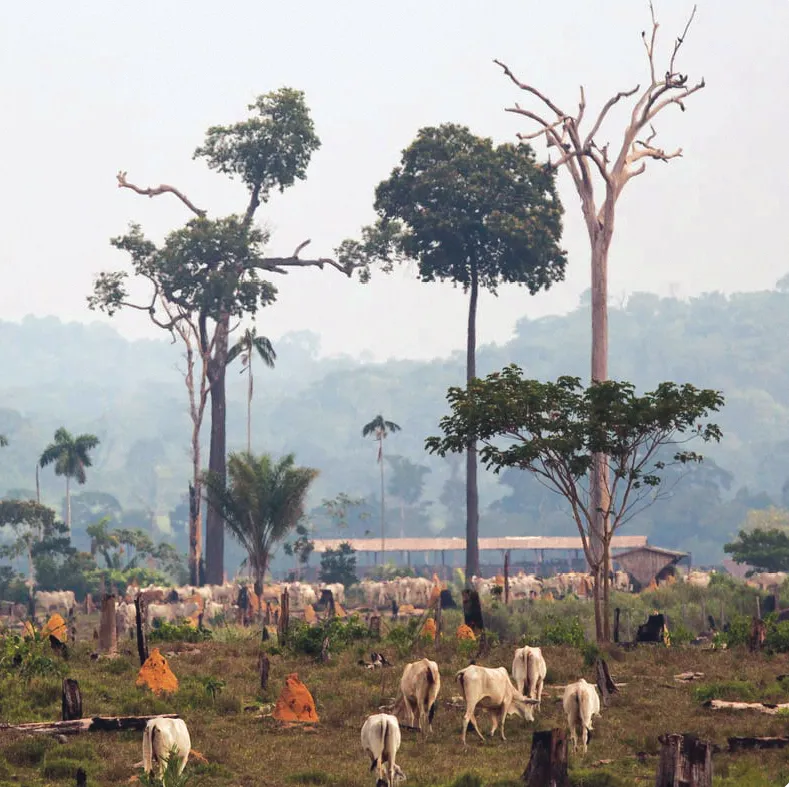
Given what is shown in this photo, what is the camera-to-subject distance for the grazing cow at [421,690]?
70.3 feet

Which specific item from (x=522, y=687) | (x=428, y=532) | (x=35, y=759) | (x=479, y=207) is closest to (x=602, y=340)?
(x=479, y=207)

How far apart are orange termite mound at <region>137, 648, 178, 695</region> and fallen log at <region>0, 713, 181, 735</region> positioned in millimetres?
3397

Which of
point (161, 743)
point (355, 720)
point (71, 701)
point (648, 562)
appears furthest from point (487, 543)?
point (161, 743)

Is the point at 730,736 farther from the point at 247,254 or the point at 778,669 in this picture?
the point at 247,254

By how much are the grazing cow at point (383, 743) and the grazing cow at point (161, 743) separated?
91.3 inches

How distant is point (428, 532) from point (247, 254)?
10043 cm

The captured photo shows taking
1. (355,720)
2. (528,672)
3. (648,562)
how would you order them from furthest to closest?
(648,562) < (528,672) < (355,720)

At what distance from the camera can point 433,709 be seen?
2267 cm

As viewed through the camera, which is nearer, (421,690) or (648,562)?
(421,690)

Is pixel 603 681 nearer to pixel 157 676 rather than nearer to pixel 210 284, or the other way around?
pixel 157 676

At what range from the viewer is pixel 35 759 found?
66.4 feet

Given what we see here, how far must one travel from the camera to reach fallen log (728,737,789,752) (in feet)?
67.3

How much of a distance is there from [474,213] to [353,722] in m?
51.6

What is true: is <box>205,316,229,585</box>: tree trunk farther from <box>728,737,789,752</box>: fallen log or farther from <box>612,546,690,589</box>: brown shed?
<box>728,737,789,752</box>: fallen log
